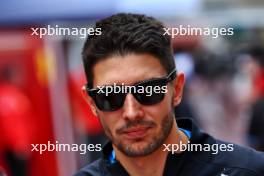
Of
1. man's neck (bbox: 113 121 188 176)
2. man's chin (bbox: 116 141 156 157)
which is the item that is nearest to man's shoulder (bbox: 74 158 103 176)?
man's neck (bbox: 113 121 188 176)

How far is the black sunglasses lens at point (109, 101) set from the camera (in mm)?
3254

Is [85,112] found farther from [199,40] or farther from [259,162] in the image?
[259,162]

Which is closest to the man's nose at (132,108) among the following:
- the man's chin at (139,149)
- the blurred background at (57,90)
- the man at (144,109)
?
the man at (144,109)

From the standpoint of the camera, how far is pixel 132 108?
10.7ft

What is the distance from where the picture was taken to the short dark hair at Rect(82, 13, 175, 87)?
10.7 ft

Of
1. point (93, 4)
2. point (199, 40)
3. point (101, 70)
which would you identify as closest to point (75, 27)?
point (93, 4)

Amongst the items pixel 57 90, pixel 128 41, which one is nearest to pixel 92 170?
pixel 128 41

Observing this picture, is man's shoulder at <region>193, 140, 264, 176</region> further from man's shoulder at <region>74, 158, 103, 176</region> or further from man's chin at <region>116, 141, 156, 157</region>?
man's shoulder at <region>74, 158, 103, 176</region>

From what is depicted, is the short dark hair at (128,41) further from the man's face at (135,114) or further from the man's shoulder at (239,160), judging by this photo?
the man's shoulder at (239,160)

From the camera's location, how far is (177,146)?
10.9 ft

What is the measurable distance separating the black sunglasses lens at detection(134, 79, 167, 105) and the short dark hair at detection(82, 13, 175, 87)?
3.0 inches

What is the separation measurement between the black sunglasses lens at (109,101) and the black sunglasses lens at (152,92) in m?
0.07

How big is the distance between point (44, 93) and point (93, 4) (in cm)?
118

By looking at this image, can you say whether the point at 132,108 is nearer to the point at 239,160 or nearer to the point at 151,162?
the point at 151,162
